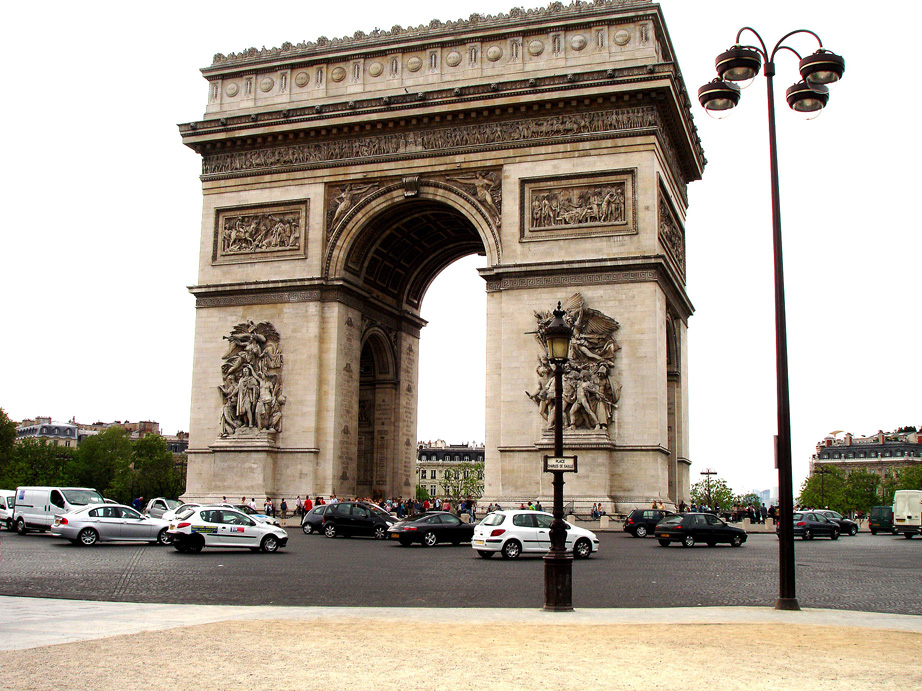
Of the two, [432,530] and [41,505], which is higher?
[41,505]

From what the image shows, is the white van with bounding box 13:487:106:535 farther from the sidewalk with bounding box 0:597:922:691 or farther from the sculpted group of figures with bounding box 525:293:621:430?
the sidewalk with bounding box 0:597:922:691

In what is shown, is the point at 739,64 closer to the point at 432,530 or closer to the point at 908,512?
the point at 432,530

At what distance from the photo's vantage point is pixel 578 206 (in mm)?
35062

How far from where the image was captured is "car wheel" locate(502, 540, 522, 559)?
23.9 m

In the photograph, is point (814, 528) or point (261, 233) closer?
point (261, 233)

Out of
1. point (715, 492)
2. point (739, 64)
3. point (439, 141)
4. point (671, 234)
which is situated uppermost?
point (439, 141)

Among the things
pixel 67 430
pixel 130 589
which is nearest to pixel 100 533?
pixel 130 589

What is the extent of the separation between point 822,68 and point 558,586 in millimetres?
8108

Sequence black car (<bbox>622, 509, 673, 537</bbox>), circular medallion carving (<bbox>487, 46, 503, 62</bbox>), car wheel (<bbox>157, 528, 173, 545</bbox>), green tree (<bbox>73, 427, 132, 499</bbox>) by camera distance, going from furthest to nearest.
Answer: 1. green tree (<bbox>73, 427, 132, 499</bbox>)
2. circular medallion carving (<bbox>487, 46, 503, 62</bbox>)
3. black car (<bbox>622, 509, 673, 537</bbox>)
4. car wheel (<bbox>157, 528, 173, 545</bbox>)

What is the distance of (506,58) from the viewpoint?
1438 inches

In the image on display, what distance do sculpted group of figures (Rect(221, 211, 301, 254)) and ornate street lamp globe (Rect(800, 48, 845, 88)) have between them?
26.7m

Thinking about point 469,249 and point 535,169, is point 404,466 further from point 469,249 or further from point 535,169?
point 535,169

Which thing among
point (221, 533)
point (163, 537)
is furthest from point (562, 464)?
point (163, 537)

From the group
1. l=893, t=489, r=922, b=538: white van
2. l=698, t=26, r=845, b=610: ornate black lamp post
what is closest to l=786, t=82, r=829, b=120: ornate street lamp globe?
l=698, t=26, r=845, b=610: ornate black lamp post
